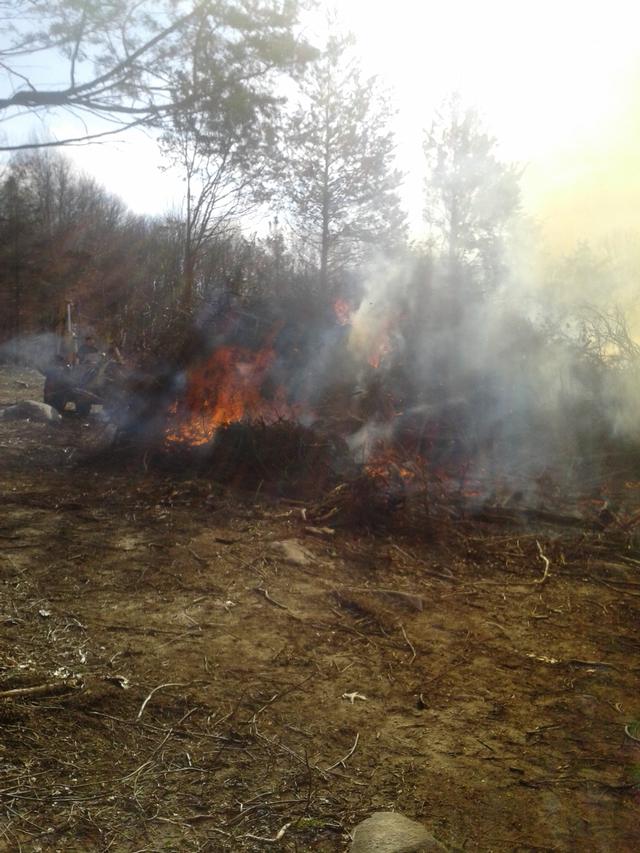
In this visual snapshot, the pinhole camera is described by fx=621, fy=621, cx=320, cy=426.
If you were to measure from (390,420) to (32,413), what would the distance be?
Result: 20.9 ft

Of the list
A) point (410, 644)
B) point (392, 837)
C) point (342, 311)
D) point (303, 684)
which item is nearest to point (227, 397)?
point (410, 644)

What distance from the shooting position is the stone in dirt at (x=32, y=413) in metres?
10.9

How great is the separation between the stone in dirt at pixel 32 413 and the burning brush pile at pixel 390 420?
9.81ft

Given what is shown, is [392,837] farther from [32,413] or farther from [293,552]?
[32,413]

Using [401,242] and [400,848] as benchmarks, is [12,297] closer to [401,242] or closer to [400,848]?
[401,242]

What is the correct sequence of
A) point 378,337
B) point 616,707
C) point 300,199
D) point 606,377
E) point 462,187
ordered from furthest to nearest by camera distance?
point 462,187 → point 300,199 → point 378,337 → point 606,377 → point 616,707

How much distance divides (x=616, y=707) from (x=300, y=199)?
1714cm

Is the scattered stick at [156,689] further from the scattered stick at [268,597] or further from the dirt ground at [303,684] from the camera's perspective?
the scattered stick at [268,597]

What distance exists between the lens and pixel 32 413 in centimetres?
1104

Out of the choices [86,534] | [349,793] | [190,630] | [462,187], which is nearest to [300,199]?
[462,187]

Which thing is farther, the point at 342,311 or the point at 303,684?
the point at 342,311

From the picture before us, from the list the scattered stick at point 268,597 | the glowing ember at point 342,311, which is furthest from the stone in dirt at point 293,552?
the glowing ember at point 342,311

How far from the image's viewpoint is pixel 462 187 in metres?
21.0

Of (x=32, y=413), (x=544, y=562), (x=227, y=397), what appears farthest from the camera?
(x=32, y=413)
